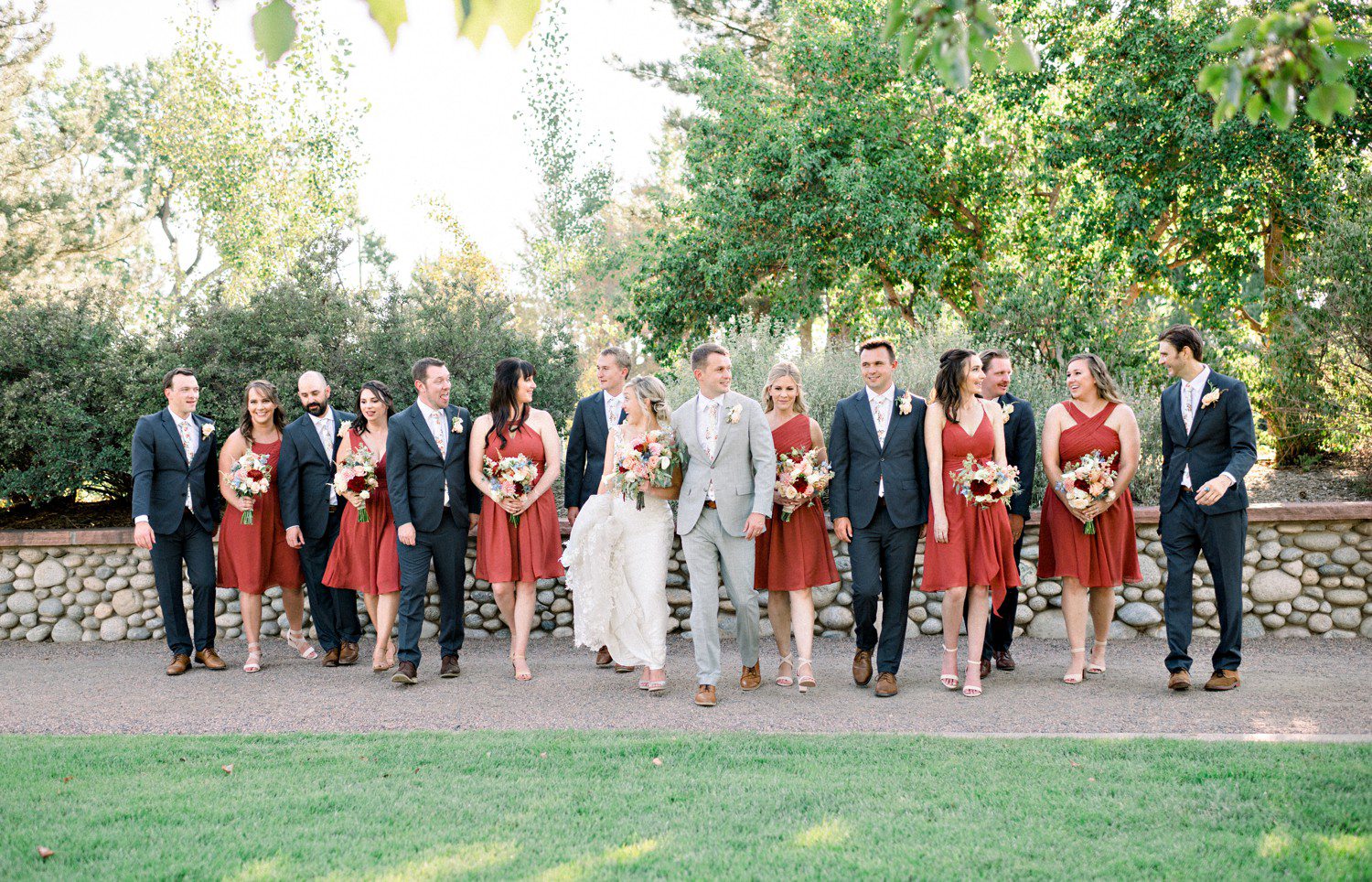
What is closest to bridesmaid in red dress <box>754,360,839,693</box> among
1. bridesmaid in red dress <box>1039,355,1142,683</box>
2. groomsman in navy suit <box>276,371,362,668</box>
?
bridesmaid in red dress <box>1039,355,1142,683</box>

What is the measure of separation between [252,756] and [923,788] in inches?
126

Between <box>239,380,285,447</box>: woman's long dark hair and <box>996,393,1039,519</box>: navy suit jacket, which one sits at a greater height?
<box>239,380,285,447</box>: woman's long dark hair

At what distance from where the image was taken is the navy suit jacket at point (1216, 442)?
6.35 m

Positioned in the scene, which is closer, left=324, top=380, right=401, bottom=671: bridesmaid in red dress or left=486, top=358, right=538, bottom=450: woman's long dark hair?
left=486, top=358, right=538, bottom=450: woman's long dark hair

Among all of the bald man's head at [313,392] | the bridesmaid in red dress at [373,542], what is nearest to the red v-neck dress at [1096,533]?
the bridesmaid in red dress at [373,542]

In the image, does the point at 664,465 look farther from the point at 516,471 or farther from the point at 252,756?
Result: the point at 252,756

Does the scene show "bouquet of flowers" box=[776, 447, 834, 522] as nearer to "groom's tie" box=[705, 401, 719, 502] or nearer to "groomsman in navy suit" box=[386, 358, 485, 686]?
"groom's tie" box=[705, 401, 719, 502]

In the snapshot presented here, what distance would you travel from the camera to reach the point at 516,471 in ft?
23.6

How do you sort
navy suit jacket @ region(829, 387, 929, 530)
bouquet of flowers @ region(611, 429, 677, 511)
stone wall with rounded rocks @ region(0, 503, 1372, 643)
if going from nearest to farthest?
bouquet of flowers @ region(611, 429, 677, 511) < navy suit jacket @ region(829, 387, 929, 530) < stone wall with rounded rocks @ region(0, 503, 1372, 643)

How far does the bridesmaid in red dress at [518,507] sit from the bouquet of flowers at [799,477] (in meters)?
1.67

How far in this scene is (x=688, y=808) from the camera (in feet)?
13.6

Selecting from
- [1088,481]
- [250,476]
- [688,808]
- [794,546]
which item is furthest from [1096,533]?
[250,476]

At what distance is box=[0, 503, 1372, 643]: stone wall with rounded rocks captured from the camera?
8539 millimetres

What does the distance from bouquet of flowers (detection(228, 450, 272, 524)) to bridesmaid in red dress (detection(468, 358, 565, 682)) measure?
1.67 metres
